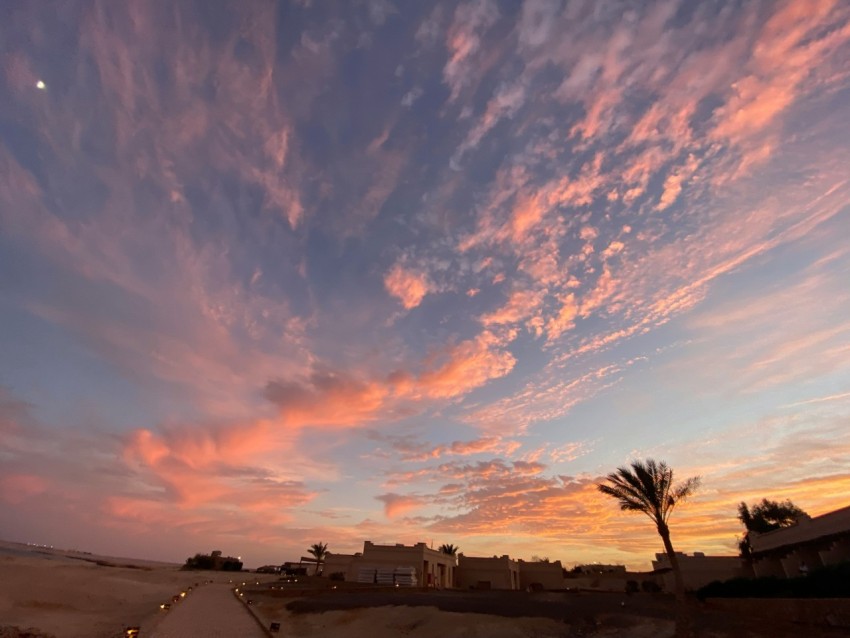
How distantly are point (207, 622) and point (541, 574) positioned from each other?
51.2 m

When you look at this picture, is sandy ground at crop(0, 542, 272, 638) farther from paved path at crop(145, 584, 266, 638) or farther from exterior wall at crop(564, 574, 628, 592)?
exterior wall at crop(564, 574, 628, 592)

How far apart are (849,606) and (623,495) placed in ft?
32.0

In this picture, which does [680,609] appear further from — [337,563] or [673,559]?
[337,563]

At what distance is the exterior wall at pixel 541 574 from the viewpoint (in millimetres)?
59594

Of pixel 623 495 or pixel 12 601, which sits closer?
pixel 623 495

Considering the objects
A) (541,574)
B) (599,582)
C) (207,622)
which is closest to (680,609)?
(207,622)

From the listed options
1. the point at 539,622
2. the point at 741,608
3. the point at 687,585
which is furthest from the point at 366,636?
the point at 687,585

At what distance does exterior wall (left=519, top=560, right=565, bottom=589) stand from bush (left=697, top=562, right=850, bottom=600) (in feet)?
132

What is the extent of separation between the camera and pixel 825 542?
24984 mm

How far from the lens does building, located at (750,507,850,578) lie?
23297mm

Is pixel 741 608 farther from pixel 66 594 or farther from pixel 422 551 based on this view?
pixel 66 594

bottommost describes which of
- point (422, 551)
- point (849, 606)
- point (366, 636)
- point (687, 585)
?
point (366, 636)

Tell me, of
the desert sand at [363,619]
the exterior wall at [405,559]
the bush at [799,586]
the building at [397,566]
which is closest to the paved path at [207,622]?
the desert sand at [363,619]

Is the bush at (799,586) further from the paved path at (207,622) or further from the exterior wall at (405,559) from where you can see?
the exterior wall at (405,559)
